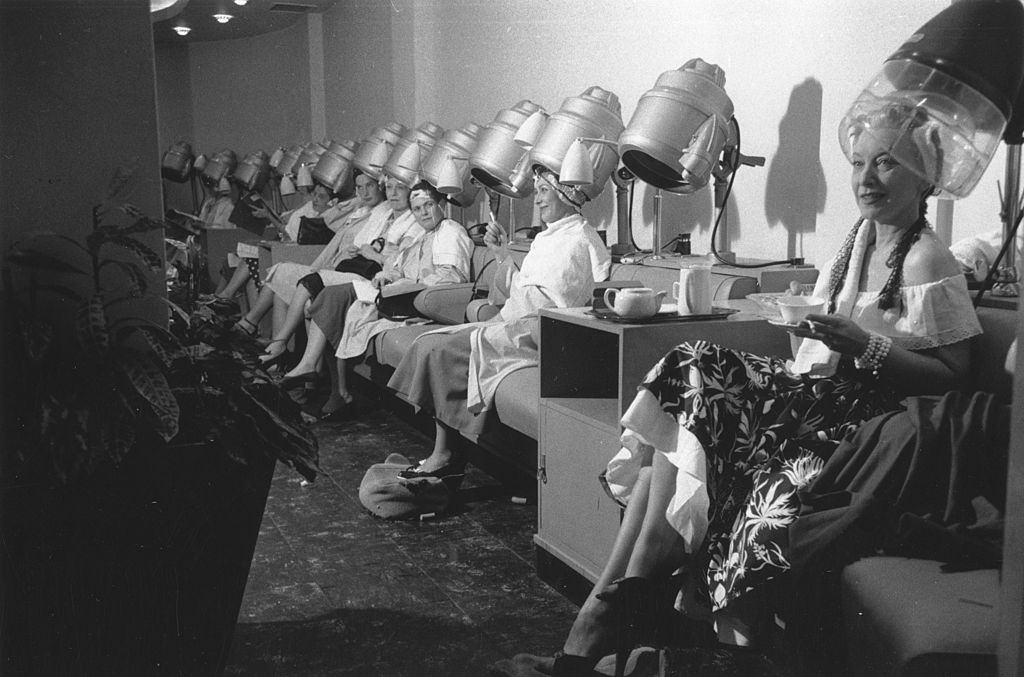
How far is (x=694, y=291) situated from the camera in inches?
93.3

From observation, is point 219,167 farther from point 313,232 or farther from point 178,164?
point 313,232

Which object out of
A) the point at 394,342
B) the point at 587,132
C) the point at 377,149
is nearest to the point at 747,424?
the point at 587,132

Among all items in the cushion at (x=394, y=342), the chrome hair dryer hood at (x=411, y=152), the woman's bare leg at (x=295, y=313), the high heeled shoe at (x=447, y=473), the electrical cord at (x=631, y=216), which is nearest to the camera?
the high heeled shoe at (x=447, y=473)

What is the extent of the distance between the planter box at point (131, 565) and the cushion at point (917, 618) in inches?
39.0

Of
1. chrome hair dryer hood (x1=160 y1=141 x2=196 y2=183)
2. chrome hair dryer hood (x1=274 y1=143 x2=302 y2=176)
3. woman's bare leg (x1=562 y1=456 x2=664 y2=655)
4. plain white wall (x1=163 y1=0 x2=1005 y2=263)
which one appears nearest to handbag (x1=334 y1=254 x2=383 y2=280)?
plain white wall (x1=163 y1=0 x2=1005 y2=263)

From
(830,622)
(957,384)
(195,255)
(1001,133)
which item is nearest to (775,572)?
(830,622)

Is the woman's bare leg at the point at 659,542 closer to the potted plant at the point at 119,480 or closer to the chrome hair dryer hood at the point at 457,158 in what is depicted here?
the potted plant at the point at 119,480

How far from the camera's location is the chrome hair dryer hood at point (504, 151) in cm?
413

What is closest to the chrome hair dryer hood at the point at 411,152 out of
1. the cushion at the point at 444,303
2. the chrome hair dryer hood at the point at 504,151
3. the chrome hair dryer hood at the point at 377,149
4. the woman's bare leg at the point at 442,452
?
the chrome hair dryer hood at the point at 377,149

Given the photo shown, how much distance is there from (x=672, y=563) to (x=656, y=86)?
1701mm

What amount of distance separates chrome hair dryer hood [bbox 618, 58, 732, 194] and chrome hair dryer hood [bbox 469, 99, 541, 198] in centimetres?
100

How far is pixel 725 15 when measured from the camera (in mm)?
3402

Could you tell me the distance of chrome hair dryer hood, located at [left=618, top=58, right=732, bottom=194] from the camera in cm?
304

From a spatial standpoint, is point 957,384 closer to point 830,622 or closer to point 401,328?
point 830,622
